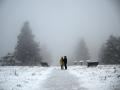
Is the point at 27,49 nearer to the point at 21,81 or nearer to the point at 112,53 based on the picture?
the point at 112,53

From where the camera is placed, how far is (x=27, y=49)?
6450cm

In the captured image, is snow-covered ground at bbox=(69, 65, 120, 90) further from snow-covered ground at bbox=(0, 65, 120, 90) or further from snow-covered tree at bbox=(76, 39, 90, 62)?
snow-covered tree at bbox=(76, 39, 90, 62)

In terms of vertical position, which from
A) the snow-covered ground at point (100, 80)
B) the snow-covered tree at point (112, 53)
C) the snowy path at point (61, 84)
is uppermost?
the snow-covered tree at point (112, 53)

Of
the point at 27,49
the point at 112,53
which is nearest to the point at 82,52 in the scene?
the point at 112,53

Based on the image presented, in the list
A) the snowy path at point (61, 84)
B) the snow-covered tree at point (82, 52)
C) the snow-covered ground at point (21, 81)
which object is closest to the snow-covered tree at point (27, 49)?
the snow-covered tree at point (82, 52)

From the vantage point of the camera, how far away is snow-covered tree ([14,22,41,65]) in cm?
6253

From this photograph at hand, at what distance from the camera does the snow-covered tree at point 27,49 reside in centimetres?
6253

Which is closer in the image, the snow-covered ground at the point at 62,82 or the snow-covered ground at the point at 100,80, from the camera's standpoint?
the snow-covered ground at the point at 100,80

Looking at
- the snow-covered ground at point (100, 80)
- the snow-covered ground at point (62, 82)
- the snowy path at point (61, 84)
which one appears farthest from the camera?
the snow-covered ground at point (62, 82)

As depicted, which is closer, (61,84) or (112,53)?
(61,84)

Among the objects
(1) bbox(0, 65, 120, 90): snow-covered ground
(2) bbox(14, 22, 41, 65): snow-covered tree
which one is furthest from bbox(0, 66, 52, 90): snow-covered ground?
(2) bbox(14, 22, 41, 65): snow-covered tree

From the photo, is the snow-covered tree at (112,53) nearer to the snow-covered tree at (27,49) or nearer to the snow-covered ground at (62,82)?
the snow-covered tree at (27,49)

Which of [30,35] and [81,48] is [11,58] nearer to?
[30,35]

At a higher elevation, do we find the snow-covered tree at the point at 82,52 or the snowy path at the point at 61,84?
the snow-covered tree at the point at 82,52
